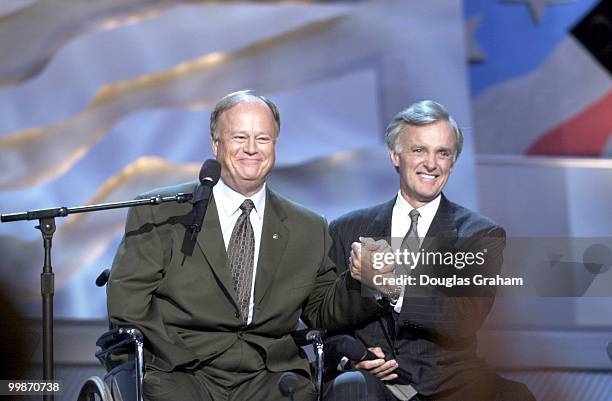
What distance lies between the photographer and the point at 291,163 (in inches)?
172

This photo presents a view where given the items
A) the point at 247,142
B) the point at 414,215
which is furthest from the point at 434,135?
the point at 247,142

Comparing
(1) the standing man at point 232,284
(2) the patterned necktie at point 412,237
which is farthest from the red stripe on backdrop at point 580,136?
(1) the standing man at point 232,284

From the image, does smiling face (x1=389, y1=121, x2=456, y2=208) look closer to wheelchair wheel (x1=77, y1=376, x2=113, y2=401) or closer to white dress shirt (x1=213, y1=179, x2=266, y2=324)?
white dress shirt (x1=213, y1=179, x2=266, y2=324)

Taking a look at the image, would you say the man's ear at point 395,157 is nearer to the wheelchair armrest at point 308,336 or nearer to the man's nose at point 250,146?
the man's nose at point 250,146

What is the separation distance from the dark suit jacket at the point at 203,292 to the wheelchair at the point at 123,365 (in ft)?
0.24

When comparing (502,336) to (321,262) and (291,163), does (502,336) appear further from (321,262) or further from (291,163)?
(291,163)

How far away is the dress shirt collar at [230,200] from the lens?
3.22m

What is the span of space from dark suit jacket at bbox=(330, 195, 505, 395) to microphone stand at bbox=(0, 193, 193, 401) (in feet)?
2.67

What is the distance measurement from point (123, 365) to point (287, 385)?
0.51m

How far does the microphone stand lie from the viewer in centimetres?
293

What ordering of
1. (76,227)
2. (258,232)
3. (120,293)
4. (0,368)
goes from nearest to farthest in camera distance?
(120,293), (258,232), (0,368), (76,227)

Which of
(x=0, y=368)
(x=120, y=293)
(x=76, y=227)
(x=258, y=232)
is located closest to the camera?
(x=120, y=293)

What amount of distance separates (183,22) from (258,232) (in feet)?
5.05

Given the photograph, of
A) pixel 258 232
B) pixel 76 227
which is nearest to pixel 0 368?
pixel 76 227
